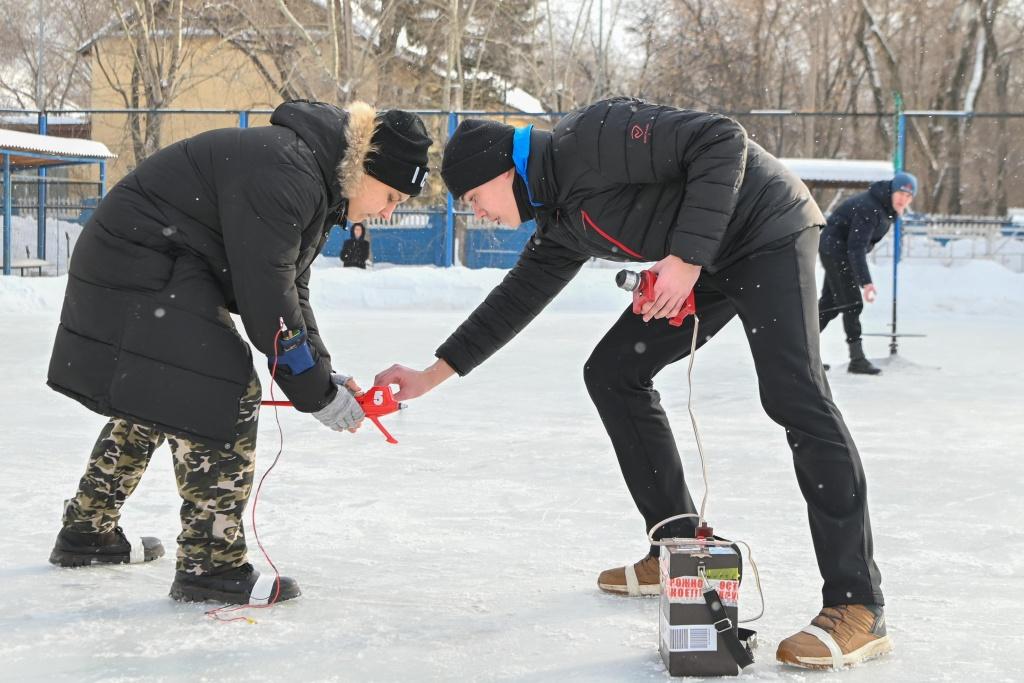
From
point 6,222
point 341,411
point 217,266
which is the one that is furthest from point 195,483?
point 6,222

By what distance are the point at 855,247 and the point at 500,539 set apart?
521cm

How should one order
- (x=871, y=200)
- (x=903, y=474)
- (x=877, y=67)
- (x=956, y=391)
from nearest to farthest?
1. (x=903, y=474)
2. (x=956, y=391)
3. (x=871, y=200)
4. (x=877, y=67)

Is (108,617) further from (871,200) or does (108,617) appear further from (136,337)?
(871,200)

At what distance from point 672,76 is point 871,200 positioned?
73.6ft

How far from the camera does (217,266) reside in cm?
273

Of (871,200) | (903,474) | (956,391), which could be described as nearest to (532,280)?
(903,474)

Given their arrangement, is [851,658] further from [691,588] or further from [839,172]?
[839,172]

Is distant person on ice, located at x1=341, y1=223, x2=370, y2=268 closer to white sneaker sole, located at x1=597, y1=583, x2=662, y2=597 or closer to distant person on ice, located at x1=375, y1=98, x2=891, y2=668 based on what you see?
white sneaker sole, located at x1=597, y1=583, x2=662, y2=597

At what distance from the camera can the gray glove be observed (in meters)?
2.76

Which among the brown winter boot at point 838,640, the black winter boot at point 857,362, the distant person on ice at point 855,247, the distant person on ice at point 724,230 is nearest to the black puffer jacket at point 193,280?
the distant person on ice at point 724,230

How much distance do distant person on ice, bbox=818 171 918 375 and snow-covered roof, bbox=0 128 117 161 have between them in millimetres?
11230

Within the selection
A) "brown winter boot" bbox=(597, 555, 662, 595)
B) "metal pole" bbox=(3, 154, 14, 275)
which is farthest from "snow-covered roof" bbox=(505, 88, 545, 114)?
"brown winter boot" bbox=(597, 555, 662, 595)

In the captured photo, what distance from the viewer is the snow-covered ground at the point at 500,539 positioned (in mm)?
2555

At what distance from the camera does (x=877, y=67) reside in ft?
91.8
